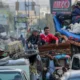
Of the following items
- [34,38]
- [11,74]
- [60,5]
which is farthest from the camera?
[60,5]

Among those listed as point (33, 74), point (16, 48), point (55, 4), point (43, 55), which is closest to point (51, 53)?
point (43, 55)

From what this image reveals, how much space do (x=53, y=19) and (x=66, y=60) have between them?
206 inches

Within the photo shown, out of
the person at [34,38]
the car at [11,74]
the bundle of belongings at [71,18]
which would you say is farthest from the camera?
the bundle of belongings at [71,18]

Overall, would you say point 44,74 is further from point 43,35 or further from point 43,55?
point 43,35

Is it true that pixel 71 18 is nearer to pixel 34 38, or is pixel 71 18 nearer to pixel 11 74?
pixel 34 38

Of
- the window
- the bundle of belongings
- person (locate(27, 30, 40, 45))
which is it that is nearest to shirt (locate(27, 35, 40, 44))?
person (locate(27, 30, 40, 45))

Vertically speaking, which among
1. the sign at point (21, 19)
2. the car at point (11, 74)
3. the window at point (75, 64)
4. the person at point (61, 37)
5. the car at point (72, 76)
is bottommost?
the sign at point (21, 19)

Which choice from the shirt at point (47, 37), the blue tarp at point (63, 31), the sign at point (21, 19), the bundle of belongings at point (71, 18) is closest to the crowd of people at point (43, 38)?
the shirt at point (47, 37)

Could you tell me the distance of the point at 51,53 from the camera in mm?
15523

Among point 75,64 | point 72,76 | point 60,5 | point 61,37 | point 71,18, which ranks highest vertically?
point 72,76

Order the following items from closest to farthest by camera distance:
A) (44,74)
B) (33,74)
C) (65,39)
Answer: (33,74) < (44,74) < (65,39)

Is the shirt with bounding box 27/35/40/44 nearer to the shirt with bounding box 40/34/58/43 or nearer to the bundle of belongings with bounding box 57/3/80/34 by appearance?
the shirt with bounding box 40/34/58/43

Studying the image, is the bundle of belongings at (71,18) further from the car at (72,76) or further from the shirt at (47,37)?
the car at (72,76)

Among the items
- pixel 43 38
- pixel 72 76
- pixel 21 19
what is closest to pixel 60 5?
pixel 43 38
